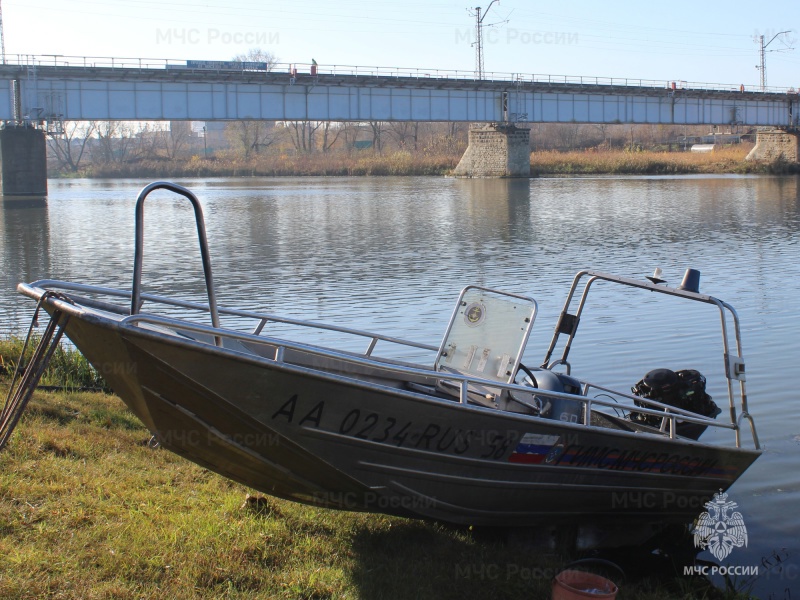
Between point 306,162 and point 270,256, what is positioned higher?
point 306,162

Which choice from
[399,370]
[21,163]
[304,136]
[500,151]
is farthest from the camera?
[304,136]

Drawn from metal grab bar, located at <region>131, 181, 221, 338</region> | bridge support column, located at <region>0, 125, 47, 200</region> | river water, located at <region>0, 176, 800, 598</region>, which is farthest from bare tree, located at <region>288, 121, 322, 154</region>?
metal grab bar, located at <region>131, 181, 221, 338</region>

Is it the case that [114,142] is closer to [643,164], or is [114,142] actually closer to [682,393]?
[643,164]

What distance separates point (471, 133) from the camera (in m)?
81.1

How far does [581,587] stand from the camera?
213 inches

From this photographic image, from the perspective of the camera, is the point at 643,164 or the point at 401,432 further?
the point at 643,164

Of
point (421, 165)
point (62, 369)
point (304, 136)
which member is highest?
point (304, 136)

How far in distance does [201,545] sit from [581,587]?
7.97 ft

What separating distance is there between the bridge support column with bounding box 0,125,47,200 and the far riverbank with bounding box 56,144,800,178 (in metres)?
45.8

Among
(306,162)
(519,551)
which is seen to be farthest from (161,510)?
(306,162)

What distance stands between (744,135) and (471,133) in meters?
66.7

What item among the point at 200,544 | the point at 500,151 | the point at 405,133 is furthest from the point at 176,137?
the point at 200,544

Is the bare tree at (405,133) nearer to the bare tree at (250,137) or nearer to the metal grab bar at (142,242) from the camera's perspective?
the bare tree at (250,137)

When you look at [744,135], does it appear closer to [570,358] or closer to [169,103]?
[169,103]
